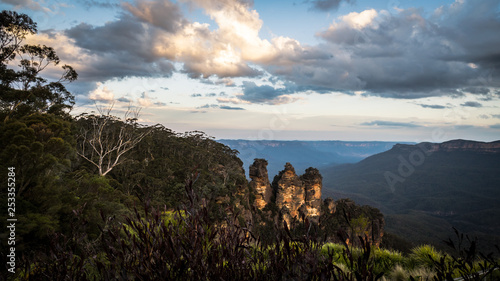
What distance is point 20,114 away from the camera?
1691 cm

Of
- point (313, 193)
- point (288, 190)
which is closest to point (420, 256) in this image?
point (288, 190)

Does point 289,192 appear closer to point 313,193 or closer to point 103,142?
point 313,193

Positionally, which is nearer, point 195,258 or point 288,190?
point 195,258

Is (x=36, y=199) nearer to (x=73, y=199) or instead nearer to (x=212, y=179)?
(x=73, y=199)

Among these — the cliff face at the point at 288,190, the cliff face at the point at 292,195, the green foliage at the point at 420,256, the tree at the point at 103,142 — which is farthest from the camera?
the cliff face at the point at 288,190

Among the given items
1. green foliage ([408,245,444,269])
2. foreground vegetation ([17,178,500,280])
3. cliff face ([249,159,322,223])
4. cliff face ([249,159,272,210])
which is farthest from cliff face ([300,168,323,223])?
foreground vegetation ([17,178,500,280])

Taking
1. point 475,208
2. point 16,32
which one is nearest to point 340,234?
point 16,32

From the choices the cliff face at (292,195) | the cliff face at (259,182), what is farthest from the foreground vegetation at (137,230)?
the cliff face at (292,195)

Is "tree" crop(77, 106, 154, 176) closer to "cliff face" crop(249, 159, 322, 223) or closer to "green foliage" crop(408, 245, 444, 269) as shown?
"green foliage" crop(408, 245, 444, 269)

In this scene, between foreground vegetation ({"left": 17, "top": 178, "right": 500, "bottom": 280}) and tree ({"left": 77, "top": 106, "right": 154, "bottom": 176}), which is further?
tree ({"left": 77, "top": 106, "right": 154, "bottom": 176})

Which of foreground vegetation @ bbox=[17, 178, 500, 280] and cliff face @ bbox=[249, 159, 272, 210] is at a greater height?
foreground vegetation @ bbox=[17, 178, 500, 280]

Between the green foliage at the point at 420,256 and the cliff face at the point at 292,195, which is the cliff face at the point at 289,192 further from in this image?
the green foliage at the point at 420,256

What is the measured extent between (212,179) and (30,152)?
100ft

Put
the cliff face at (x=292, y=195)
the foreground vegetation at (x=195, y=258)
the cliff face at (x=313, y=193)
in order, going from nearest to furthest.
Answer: the foreground vegetation at (x=195, y=258) < the cliff face at (x=292, y=195) < the cliff face at (x=313, y=193)
